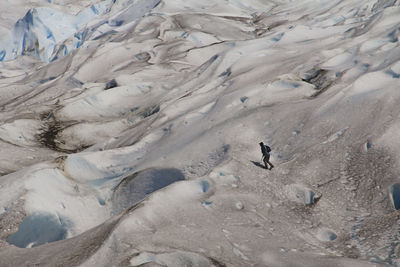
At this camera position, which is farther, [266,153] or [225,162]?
[225,162]

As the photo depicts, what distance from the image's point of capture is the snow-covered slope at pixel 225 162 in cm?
609

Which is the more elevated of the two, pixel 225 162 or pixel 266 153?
pixel 266 153

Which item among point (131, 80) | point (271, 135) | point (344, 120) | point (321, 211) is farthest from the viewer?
point (131, 80)

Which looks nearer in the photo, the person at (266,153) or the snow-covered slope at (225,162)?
the snow-covered slope at (225,162)

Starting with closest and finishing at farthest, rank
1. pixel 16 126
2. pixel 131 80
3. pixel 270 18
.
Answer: pixel 16 126
pixel 131 80
pixel 270 18

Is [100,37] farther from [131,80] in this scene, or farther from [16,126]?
[16,126]

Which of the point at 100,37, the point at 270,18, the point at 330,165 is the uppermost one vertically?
the point at 330,165

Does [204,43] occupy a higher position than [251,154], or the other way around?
[251,154]

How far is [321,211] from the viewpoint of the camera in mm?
7273

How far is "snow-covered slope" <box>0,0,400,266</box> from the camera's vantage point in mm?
6086

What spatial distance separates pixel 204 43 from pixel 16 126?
563 inches

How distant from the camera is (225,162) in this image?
883 centimetres

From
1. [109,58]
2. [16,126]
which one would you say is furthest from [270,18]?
[16,126]

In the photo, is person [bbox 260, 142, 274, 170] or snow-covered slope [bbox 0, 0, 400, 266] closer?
snow-covered slope [bbox 0, 0, 400, 266]
